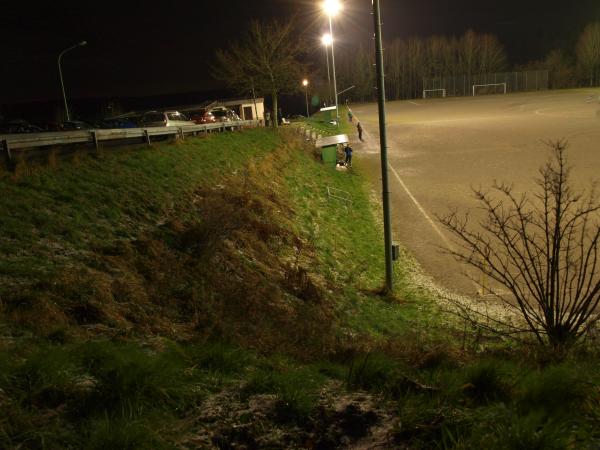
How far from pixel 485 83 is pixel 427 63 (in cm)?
1853

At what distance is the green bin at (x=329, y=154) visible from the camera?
101 ft

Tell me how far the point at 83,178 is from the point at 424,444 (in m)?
11.8

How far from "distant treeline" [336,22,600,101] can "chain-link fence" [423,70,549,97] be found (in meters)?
2.32

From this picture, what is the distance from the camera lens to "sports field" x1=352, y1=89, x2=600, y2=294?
18922 millimetres

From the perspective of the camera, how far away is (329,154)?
3112 centimetres


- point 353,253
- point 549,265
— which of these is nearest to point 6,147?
point 353,253

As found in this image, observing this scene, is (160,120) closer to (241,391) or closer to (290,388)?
(241,391)

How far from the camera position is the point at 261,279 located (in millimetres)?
10789


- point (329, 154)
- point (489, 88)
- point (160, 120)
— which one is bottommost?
point (329, 154)

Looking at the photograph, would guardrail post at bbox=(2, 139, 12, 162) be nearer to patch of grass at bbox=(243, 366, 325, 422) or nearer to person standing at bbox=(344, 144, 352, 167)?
patch of grass at bbox=(243, 366, 325, 422)

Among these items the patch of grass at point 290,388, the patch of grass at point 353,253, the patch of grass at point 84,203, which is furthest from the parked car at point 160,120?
the patch of grass at point 290,388

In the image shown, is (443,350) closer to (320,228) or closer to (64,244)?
(64,244)

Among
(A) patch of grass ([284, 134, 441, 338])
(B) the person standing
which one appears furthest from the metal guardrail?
(B) the person standing

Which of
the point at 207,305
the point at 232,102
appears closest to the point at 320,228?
the point at 207,305
